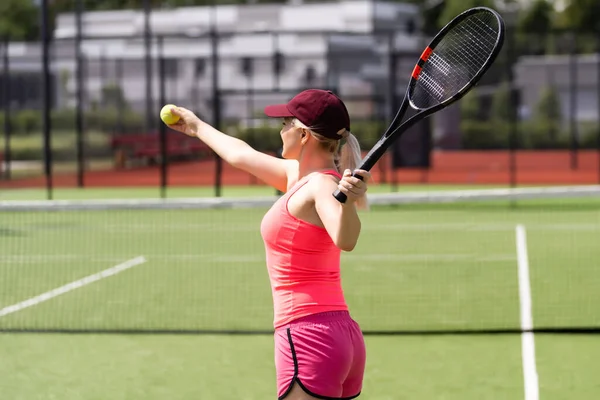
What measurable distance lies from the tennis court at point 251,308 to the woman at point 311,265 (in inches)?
108

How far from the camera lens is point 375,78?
A: 43.4 meters

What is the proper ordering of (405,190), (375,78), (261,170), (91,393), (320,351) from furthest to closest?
(375,78) → (405,190) → (91,393) → (261,170) → (320,351)

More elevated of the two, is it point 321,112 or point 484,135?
point 321,112

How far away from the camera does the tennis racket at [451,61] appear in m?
4.48

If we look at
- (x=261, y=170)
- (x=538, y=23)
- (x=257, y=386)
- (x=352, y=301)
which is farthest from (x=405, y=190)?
(x=538, y=23)

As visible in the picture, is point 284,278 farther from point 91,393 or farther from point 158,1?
point 158,1

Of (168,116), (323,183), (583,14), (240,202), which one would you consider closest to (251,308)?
(240,202)

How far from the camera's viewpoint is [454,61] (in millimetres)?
4660

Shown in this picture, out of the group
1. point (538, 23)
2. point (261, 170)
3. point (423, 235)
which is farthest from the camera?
point (538, 23)

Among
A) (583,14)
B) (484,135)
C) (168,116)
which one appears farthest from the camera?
(583,14)

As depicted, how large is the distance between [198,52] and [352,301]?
3727 centimetres

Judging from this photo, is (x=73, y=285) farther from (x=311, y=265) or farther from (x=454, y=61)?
(x=311, y=265)

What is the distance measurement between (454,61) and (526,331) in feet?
14.3

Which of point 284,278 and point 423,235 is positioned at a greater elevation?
point 284,278
